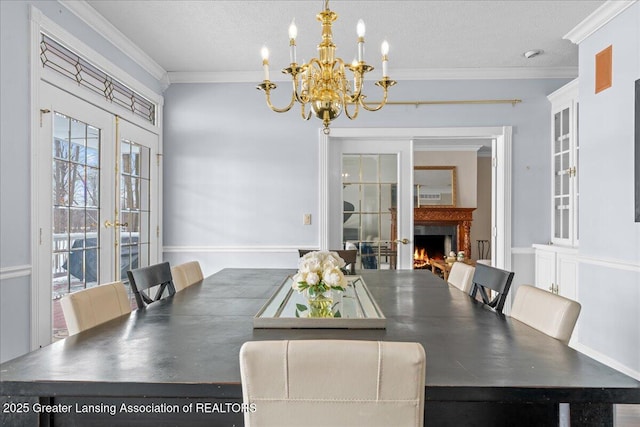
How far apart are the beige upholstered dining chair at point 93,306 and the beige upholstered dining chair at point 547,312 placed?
154cm

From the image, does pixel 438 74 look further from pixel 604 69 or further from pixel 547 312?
pixel 547 312

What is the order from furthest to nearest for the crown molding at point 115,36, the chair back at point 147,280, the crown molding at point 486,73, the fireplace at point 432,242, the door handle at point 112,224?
1. the fireplace at point 432,242
2. the crown molding at point 486,73
3. the door handle at point 112,224
4. the crown molding at point 115,36
5. the chair back at point 147,280

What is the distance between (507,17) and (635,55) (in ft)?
2.85

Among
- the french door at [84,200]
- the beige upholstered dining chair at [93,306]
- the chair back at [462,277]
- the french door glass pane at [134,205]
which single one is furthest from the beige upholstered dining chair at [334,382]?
the french door glass pane at [134,205]

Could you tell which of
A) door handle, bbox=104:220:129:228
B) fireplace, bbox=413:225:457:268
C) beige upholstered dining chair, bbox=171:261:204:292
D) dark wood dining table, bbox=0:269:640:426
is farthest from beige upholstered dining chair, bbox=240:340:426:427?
fireplace, bbox=413:225:457:268

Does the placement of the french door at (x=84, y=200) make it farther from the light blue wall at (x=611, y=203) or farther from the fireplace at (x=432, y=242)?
the fireplace at (x=432, y=242)

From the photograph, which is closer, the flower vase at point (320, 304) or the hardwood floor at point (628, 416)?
the flower vase at point (320, 304)

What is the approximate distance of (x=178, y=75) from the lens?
4484mm

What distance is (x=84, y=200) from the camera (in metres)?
→ 3.23

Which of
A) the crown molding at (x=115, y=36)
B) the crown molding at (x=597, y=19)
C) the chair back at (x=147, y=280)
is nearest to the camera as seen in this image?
the chair back at (x=147, y=280)

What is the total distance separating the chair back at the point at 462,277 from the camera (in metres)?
2.34

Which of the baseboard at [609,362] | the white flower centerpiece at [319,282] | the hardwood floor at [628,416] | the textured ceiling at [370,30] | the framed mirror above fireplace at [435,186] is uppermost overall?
the textured ceiling at [370,30]

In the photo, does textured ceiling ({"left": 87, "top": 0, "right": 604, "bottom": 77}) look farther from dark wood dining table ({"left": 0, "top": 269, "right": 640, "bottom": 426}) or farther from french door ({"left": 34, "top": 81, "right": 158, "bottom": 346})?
dark wood dining table ({"left": 0, "top": 269, "right": 640, "bottom": 426})

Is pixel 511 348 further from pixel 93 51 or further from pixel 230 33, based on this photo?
pixel 93 51
